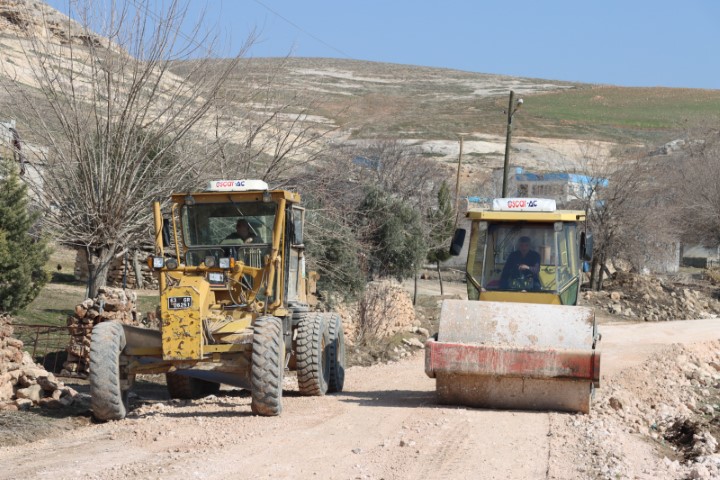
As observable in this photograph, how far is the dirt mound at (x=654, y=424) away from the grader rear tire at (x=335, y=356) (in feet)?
12.1

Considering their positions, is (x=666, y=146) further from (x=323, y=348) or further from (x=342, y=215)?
(x=323, y=348)

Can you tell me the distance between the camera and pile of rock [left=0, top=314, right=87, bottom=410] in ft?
37.5

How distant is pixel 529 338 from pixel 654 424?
259cm

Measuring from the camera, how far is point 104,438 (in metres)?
9.60

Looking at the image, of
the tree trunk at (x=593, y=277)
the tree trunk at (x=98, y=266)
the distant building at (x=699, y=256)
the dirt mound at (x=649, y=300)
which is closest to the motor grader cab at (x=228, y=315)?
the tree trunk at (x=98, y=266)

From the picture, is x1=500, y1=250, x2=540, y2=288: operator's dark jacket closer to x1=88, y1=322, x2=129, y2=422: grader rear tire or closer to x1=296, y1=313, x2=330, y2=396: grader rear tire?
x1=296, y1=313, x2=330, y2=396: grader rear tire

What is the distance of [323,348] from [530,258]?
317cm

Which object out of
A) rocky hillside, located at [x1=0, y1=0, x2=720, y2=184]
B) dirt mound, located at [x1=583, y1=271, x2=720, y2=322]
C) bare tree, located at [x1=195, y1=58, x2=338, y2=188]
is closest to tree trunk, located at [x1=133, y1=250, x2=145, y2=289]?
rocky hillside, located at [x1=0, y1=0, x2=720, y2=184]

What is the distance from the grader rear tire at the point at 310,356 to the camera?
12562 millimetres

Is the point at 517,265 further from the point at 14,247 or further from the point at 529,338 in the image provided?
the point at 14,247

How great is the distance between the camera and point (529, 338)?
11008mm

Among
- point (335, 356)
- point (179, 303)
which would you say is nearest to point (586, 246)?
point (335, 356)

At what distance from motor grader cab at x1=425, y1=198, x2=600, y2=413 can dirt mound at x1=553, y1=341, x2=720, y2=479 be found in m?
0.54

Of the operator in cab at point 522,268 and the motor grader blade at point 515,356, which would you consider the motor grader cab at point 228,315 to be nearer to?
the motor grader blade at point 515,356
